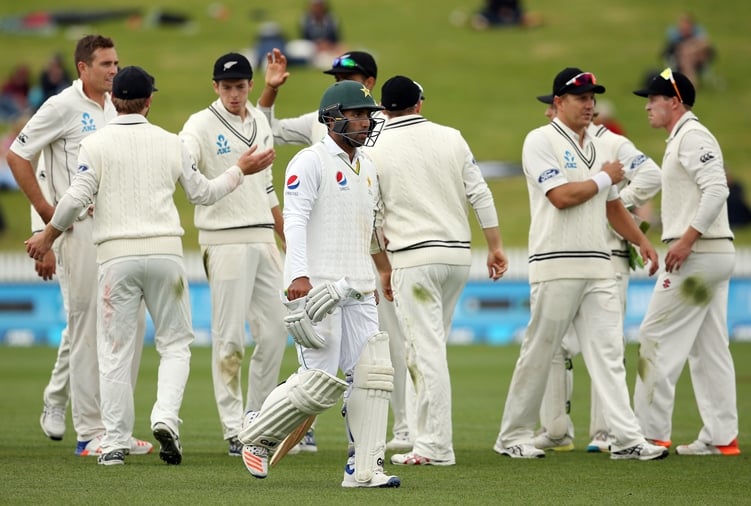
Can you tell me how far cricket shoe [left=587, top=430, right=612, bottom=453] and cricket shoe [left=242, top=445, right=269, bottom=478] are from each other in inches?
119

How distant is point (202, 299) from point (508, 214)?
1243 centimetres

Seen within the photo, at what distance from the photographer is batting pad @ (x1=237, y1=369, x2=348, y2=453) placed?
7070 millimetres

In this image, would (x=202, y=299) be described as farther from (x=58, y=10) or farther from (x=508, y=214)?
(x=58, y=10)

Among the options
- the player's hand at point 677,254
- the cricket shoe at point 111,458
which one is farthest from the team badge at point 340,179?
the player's hand at point 677,254

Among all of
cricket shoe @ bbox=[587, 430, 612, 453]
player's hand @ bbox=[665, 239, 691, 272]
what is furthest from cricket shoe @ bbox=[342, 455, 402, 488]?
player's hand @ bbox=[665, 239, 691, 272]

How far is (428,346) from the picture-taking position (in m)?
8.56

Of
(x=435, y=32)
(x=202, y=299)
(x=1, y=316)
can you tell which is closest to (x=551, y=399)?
(x=202, y=299)

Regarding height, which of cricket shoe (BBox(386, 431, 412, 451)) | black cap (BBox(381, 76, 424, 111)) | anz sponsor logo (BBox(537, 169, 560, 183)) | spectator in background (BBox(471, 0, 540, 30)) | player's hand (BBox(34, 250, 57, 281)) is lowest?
cricket shoe (BBox(386, 431, 412, 451))

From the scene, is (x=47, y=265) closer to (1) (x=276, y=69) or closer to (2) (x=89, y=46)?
(2) (x=89, y=46)

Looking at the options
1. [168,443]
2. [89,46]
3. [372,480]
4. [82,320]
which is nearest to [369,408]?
[372,480]

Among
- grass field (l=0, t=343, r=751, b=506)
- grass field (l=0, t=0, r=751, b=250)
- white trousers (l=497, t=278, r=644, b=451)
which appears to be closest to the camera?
grass field (l=0, t=343, r=751, b=506)

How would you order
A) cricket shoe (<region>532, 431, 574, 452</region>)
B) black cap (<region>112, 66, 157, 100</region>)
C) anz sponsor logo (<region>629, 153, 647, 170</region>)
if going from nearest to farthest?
black cap (<region>112, 66, 157, 100</region>)
cricket shoe (<region>532, 431, 574, 452</region>)
anz sponsor logo (<region>629, 153, 647, 170</region>)

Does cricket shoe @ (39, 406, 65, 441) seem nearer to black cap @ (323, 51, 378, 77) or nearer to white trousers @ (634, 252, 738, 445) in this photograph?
black cap @ (323, 51, 378, 77)

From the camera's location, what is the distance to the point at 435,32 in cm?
4447
